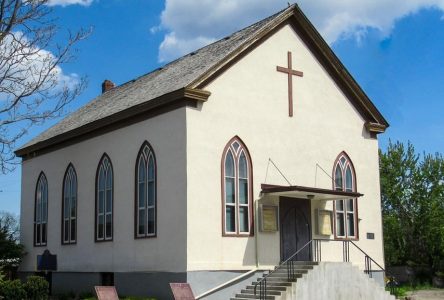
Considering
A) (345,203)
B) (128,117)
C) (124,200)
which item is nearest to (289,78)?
(345,203)

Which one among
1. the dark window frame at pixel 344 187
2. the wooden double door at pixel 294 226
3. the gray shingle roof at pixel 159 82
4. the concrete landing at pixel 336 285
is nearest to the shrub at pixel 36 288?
the gray shingle roof at pixel 159 82

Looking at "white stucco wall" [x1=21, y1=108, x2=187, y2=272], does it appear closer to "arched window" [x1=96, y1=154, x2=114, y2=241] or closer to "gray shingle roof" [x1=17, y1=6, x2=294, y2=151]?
"arched window" [x1=96, y1=154, x2=114, y2=241]

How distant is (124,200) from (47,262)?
6.58 meters

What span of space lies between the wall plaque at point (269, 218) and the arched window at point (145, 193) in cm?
367

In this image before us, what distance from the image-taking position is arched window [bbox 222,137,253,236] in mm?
21734

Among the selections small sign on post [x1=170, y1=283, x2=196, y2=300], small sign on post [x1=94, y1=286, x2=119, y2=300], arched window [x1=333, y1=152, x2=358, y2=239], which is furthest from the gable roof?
small sign on post [x1=94, y1=286, x2=119, y2=300]

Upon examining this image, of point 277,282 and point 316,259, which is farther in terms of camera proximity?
point 316,259

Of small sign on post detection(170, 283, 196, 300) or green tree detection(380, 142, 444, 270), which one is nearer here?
small sign on post detection(170, 283, 196, 300)

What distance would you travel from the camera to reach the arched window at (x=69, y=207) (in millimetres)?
27438

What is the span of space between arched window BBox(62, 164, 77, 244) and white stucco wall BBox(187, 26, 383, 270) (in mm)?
8378

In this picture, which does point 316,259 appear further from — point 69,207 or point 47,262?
point 47,262

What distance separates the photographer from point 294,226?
23.8 meters

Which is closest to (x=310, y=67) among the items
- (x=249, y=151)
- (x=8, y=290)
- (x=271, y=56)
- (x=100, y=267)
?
(x=271, y=56)

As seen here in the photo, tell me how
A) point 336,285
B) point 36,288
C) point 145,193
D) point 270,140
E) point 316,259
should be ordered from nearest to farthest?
1. point 36,288
2. point 336,285
3. point 145,193
4. point 270,140
5. point 316,259
